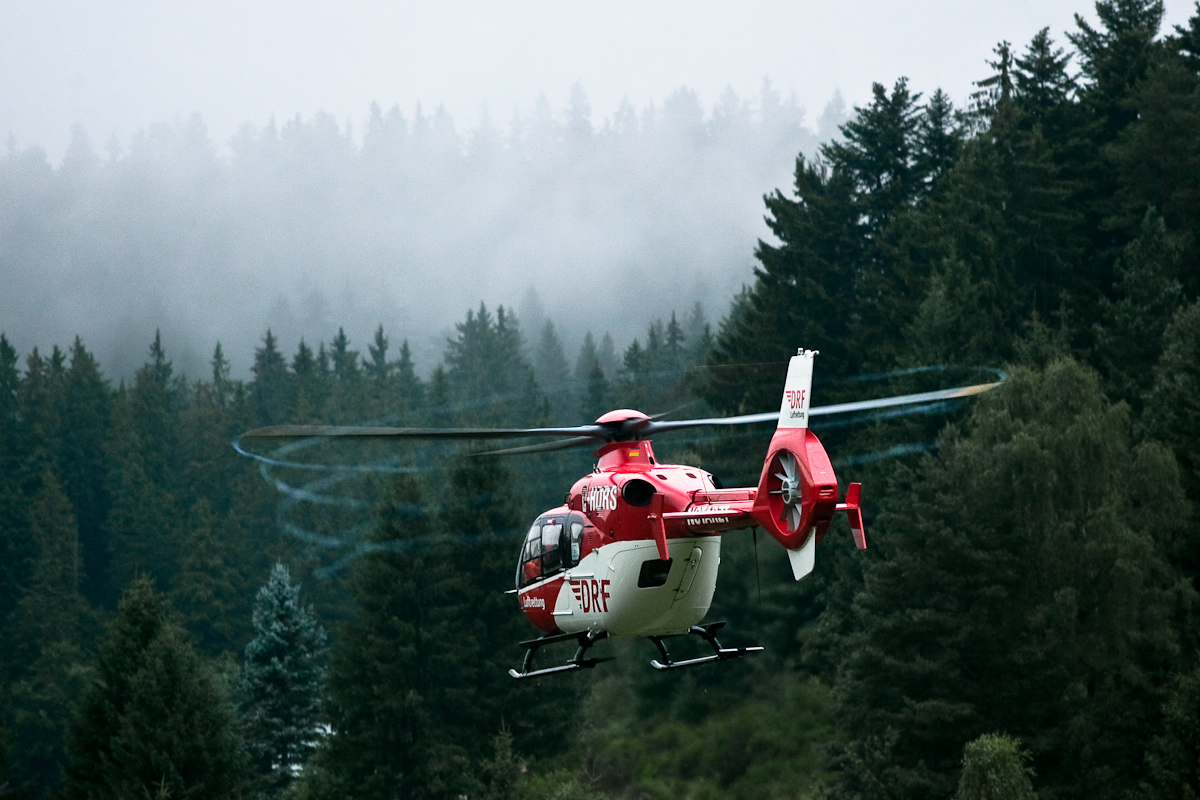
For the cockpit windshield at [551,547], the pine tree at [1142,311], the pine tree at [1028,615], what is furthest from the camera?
the pine tree at [1142,311]

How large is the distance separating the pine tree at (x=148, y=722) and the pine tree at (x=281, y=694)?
1170 cm

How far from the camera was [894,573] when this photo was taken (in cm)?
4519

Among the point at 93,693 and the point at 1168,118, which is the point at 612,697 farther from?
the point at 1168,118

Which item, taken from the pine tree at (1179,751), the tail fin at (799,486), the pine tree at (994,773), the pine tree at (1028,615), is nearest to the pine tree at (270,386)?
the pine tree at (1028,615)

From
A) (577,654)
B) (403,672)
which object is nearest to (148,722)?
(403,672)

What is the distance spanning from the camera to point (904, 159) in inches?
2675

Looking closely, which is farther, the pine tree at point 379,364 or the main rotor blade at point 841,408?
the pine tree at point 379,364

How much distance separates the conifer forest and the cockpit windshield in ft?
47.1

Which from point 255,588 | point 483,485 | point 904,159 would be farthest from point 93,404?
point 904,159

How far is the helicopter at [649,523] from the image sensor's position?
1786 cm

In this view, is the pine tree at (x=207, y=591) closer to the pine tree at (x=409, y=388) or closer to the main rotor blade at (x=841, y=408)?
the pine tree at (x=409, y=388)

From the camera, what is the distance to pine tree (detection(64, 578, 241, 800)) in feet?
164

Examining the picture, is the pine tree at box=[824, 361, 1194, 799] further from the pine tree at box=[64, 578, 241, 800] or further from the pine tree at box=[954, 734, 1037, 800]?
the pine tree at box=[64, 578, 241, 800]

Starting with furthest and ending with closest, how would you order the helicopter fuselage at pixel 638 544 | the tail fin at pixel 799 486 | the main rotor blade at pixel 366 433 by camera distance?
the helicopter fuselage at pixel 638 544 < the tail fin at pixel 799 486 < the main rotor blade at pixel 366 433
